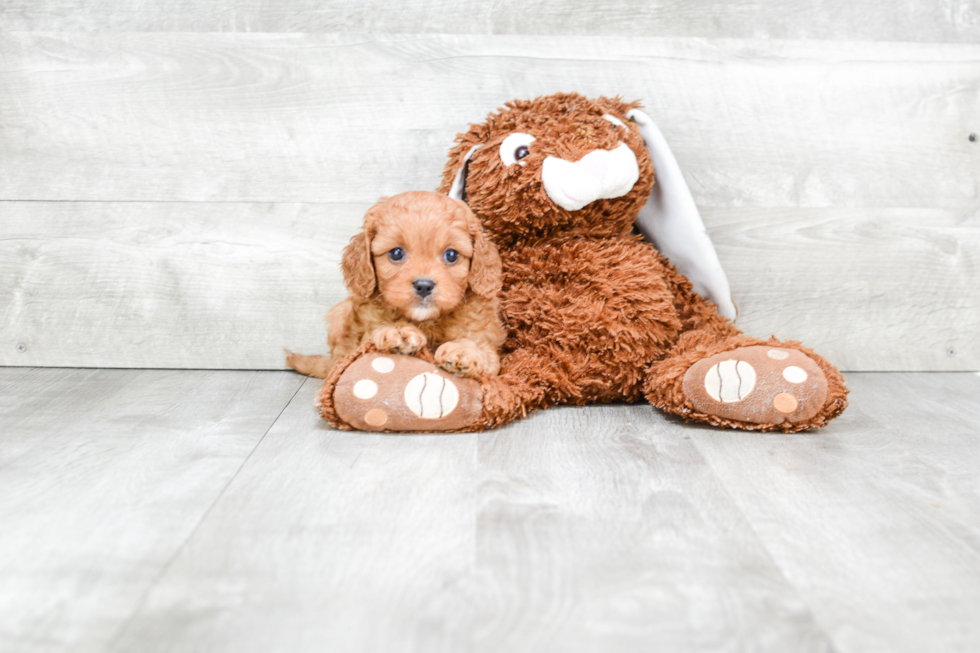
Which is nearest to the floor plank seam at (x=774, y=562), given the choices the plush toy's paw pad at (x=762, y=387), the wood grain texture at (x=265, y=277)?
the plush toy's paw pad at (x=762, y=387)

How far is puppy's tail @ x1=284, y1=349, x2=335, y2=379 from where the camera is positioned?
5.59 ft

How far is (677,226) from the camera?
5.32 feet

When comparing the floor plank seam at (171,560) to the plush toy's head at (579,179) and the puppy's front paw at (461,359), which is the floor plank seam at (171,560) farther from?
the plush toy's head at (579,179)

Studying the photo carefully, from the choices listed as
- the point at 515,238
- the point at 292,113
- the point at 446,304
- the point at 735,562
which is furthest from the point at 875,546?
the point at 292,113

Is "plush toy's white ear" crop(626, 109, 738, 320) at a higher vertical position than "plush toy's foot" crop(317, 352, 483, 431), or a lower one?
higher

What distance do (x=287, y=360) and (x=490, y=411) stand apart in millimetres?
663

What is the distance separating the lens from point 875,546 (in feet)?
3.13

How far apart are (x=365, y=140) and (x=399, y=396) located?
2.38 ft

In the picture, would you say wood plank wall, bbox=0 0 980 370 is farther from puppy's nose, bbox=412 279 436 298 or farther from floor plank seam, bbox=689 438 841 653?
floor plank seam, bbox=689 438 841 653

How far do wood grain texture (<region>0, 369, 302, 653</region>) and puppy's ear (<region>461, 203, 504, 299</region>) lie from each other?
Result: 18.9 inches

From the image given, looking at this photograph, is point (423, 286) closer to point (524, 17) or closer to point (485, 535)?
point (485, 535)

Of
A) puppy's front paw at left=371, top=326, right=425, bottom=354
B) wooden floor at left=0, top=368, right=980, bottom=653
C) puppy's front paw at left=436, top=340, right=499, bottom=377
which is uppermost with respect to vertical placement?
puppy's front paw at left=371, top=326, right=425, bottom=354

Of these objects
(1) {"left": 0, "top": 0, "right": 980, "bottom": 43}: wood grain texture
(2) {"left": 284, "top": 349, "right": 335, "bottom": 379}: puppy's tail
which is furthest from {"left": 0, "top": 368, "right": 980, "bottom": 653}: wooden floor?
(1) {"left": 0, "top": 0, "right": 980, "bottom": 43}: wood grain texture

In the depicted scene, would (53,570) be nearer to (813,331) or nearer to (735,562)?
(735,562)
